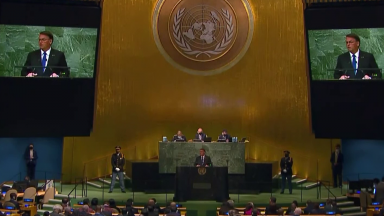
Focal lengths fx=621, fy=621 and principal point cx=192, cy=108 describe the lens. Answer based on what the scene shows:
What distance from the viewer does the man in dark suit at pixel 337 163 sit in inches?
789

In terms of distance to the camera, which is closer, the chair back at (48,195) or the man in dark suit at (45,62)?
the chair back at (48,195)

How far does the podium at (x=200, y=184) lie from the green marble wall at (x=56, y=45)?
4233 millimetres

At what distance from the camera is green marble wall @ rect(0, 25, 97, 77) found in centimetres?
1792

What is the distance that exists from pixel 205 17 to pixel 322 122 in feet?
19.8

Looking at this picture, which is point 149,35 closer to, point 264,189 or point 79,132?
point 79,132

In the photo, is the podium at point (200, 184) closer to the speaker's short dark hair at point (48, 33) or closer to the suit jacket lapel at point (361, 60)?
the suit jacket lapel at point (361, 60)

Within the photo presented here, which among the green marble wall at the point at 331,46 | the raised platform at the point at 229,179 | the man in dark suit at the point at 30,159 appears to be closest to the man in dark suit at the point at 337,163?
the raised platform at the point at 229,179

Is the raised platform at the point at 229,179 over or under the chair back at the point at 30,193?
over

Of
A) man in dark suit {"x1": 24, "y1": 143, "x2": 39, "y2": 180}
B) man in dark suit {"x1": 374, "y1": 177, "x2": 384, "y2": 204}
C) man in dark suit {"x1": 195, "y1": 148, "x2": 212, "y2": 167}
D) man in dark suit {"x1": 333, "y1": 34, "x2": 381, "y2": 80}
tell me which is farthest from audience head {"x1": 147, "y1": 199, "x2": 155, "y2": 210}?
man in dark suit {"x1": 24, "y1": 143, "x2": 39, "y2": 180}

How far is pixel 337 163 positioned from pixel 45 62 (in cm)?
971

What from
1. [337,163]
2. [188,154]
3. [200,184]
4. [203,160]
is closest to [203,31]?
[188,154]

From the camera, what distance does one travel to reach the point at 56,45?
18.5 m

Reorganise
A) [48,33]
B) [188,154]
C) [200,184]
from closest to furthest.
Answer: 1. [200,184]
2. [48,33]
3. [188,154]

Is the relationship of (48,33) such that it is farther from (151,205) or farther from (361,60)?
(361,60)
